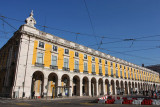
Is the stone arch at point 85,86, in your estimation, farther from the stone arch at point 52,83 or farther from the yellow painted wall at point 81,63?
the stone arch at point 52,83

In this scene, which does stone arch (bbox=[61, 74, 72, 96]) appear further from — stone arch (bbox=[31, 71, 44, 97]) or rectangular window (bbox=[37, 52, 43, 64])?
rectangular window (bbox=[37, 52, 43, 64])

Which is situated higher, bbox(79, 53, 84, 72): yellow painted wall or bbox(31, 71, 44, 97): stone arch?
bbox(79, 53, 84, 72): yellow painted wall

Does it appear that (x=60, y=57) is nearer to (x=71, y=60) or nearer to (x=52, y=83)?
(x=71, y=60)

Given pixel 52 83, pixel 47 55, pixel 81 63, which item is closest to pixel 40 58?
pixel 47 55

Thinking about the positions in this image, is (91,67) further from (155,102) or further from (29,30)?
(155,102)

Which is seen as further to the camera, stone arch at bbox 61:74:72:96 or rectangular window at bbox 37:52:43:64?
stone arch at bbox 61:74:72:96

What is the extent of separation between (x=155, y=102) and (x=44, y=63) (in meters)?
20.6

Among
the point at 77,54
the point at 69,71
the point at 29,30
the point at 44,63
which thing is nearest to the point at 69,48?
the point at 77,54

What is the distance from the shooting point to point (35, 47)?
87.7 ft

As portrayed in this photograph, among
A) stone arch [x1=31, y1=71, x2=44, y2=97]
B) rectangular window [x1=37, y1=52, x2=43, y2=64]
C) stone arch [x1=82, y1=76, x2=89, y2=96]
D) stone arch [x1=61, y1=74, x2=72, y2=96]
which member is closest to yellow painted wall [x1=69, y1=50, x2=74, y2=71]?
stone arch [x1=61, y1=74, x2=72, y2=96]

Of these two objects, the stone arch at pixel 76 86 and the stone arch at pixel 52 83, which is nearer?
the stone arch at pixel 52 83

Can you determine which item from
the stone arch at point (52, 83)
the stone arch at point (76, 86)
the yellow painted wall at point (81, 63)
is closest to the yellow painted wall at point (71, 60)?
the yellow painted wall at point (81, 63)

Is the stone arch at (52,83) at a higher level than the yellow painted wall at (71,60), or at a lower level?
lower

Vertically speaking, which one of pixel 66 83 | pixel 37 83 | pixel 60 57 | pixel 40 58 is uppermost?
pixel 60 57
